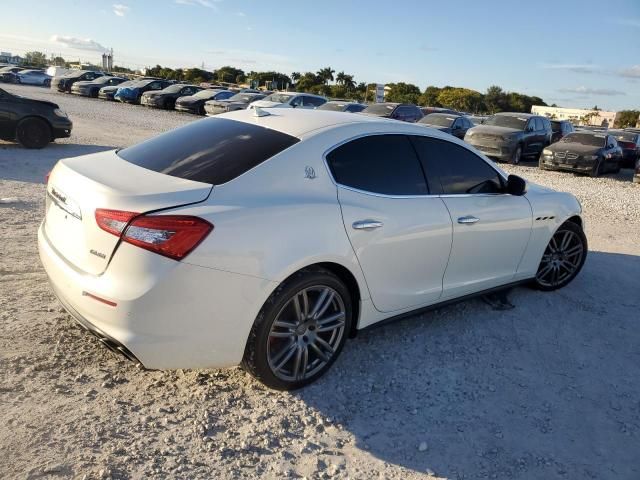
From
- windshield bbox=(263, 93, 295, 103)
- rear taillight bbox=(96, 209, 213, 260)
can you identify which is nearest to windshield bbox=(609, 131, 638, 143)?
windshield bbox=(263, 93, 295, 103)

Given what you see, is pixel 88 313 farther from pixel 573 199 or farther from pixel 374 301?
pixel 573 199

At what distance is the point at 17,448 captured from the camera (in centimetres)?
258

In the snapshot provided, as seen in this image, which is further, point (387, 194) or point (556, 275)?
point (556, 275)

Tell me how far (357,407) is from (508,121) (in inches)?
687

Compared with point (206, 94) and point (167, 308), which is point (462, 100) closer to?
point (206, 94)

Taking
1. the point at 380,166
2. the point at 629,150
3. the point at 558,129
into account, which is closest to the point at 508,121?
the point at 558,129

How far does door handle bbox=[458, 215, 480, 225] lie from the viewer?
4.03 meters

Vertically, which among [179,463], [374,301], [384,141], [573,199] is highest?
[384,141]

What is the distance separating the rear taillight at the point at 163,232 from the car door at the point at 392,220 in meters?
0.98

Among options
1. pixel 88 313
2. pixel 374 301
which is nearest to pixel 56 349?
pixel 88 313

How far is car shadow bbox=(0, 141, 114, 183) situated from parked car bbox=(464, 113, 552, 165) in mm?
11307

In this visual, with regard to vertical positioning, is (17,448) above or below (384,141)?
below

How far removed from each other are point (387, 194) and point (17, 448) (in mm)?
2530

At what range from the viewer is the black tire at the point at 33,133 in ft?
38.1
